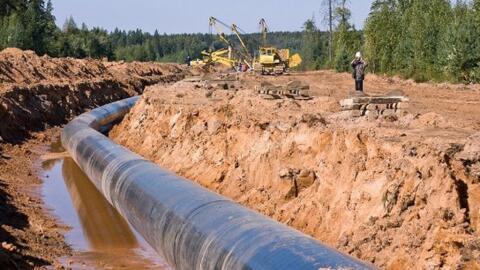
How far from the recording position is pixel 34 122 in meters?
29.4

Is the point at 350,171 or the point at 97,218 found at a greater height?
the point at 350,171

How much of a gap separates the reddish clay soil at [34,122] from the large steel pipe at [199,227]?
163 centimetres

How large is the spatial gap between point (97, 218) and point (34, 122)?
1553 cm

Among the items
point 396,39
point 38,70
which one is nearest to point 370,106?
point 38,70

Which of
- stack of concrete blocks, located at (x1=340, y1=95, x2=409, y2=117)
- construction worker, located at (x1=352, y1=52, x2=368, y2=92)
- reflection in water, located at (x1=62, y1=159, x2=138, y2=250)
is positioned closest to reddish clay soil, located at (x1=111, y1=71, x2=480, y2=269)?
stack of concrete blocks, located at (x1=340, y1=95, x2=409, y2=117)

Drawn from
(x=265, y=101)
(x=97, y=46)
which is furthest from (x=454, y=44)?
(x=97, y=46)

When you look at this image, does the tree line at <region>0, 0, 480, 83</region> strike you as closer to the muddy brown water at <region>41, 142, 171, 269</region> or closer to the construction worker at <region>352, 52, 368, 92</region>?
the construction worker at <region>352, 52, 368, 92</region>

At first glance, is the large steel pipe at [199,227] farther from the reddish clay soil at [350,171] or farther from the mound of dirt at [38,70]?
the mound of dirt at [38,70]

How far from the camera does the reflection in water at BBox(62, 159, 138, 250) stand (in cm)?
1325

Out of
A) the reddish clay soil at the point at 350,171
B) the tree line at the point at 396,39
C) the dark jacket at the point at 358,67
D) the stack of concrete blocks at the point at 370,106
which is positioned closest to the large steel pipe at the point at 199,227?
the reddish clay soil at the point at 350,171

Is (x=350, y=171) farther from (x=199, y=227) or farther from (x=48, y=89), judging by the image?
(x=48, y=89)

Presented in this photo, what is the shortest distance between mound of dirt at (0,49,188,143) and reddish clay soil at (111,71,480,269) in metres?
10.7

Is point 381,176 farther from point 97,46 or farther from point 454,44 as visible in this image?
point 97,46

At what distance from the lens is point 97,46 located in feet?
282
